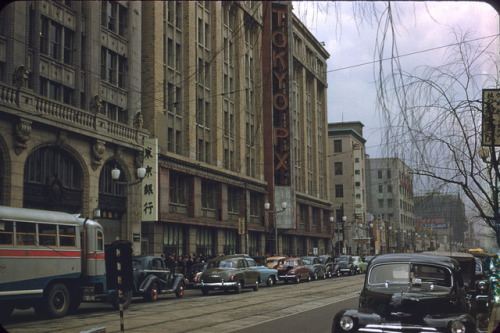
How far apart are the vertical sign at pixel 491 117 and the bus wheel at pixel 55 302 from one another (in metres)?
13.5

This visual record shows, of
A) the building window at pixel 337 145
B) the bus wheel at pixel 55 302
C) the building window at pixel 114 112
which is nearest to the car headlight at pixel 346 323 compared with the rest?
the bus wheel at pixel 55 302

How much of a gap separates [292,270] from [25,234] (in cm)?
2284

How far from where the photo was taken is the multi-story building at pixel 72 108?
1045 inches

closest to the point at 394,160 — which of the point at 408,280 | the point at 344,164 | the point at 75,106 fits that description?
the point at 408,280

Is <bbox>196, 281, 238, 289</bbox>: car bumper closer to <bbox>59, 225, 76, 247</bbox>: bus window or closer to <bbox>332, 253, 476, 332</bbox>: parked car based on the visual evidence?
<bbox>59, 225, 76, 247</bbox>: bus window

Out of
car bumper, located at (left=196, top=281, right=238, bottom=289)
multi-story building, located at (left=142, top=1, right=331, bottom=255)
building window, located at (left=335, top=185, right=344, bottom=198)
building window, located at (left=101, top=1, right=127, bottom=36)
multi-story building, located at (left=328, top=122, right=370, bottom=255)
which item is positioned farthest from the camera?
building window, located at (left=335, top=185, right=344, bottom=198)

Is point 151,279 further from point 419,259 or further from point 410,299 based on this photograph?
point 410,299

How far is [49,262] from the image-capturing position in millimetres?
18594

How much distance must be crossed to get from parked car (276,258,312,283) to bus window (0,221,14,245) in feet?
74.5

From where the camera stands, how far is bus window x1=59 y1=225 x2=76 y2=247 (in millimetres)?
19673

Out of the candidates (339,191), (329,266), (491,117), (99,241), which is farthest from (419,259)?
(339,191)

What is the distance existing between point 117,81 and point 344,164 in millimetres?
73824

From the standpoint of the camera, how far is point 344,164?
344 feet

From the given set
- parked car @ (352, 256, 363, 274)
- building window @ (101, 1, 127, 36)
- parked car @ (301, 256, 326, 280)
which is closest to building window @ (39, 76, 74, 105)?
building window @ (101, 1, 127, 36)
